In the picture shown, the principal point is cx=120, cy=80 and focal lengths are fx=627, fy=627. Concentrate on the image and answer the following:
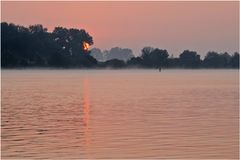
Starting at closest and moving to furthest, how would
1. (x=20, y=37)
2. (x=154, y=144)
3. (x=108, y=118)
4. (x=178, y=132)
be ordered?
(x=154, y=144) → (x=178, y=132) → (x=108, y=118) → (x=20, y=37)

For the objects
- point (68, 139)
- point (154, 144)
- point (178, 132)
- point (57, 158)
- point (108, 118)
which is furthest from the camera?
point (108, 118)

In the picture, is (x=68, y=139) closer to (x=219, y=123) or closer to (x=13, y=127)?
(x=13, y=127)

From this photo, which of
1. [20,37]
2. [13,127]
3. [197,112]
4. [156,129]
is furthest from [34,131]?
[20,37]

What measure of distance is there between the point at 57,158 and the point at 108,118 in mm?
14139

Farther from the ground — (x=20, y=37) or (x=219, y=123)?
(x=20, y=37)

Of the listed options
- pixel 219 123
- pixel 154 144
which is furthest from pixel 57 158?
pixel 219 123

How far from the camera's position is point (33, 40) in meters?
195

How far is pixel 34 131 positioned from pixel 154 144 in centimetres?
699

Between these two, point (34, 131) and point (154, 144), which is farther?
point (34, 131)

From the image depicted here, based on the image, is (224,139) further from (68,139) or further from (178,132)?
(68,139)

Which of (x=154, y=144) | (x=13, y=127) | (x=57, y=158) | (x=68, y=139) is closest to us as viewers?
(x=57, y=158)

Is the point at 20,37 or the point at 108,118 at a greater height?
the point at 20,37

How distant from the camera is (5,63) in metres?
196

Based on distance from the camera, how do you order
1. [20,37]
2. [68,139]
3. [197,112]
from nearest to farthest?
[68,139] → [197,112] → [20,37]
